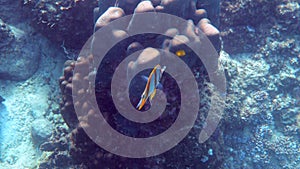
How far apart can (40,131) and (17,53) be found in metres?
1.58

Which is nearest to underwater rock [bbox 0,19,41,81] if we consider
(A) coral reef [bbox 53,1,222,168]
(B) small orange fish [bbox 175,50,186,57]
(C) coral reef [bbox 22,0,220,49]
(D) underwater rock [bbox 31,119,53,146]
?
(C) coral reef [bbox 22,0,220,49]

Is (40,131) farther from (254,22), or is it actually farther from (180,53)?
(254,22)

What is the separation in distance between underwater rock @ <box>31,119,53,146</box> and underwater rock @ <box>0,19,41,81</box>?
1.03 metres

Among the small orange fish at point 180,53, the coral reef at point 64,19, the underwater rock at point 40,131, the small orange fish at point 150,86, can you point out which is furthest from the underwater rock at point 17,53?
the small orange fish at point 150,86

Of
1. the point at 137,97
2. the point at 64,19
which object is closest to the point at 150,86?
the point at 137,97

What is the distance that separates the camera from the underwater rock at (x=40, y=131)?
428cm

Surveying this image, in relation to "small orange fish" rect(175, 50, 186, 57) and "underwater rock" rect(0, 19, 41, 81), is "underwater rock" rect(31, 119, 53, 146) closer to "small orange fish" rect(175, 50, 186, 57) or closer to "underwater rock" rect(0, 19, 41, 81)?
"underwater rock" rect(0, 19, 41, 81)

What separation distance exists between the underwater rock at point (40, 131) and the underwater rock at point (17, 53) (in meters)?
1.03

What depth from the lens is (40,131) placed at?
4.29m

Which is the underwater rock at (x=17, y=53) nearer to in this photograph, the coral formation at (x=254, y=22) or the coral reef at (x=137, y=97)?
the coral reef at (x=137, y=97)

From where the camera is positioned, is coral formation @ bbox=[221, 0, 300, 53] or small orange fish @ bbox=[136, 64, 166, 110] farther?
coral formation @ bbox=[221, 0, 300, 53]

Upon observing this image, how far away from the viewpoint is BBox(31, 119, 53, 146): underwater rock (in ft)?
14.0

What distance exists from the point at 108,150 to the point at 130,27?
1.62 m

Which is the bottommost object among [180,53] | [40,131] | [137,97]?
[40,131]
